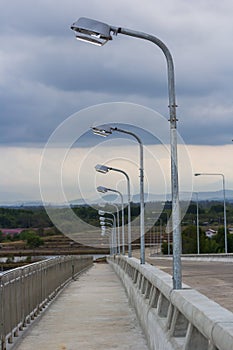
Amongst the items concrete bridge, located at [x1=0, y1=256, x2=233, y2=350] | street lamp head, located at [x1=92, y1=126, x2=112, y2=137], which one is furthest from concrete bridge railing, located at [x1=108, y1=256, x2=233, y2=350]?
street lamp head, located at [x1=92, y1=126, x2=112, y2=137]

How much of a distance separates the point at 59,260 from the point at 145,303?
14.1 metres

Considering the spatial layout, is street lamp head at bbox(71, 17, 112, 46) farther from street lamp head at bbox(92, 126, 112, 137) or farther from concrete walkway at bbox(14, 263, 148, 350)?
street lamp head at bbox(92, 126, 112, 137)

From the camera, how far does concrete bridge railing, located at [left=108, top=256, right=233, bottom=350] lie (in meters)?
6.99

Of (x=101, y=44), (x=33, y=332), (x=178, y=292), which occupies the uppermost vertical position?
(x=101, y=44)

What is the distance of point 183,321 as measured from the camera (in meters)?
10.0

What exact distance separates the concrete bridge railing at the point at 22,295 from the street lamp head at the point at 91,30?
4360mm

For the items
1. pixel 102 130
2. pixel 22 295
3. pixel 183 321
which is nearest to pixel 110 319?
pixel 22 295

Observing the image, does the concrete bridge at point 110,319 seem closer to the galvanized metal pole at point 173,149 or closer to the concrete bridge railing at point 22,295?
the concrete bridge railing at point 22,295

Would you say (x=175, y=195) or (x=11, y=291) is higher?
(x=175, y=195)

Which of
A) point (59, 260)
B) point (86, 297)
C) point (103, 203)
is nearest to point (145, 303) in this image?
point (86, 297)

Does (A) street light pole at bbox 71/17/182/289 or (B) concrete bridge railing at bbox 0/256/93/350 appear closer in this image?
(A) street light pole at bbox 71/17/182/289

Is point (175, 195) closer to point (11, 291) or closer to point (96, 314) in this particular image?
point (11, 291)

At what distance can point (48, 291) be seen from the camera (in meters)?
22.9

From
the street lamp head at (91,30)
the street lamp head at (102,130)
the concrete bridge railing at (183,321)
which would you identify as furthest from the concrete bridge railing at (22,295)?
the street lamp head at (102,130)
